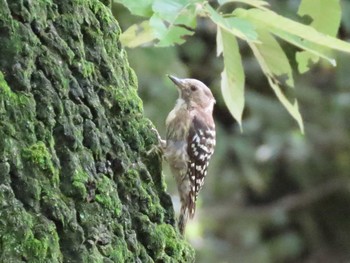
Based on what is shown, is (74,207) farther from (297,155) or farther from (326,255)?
(326,255)

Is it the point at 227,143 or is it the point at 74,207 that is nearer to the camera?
the point at 74,207

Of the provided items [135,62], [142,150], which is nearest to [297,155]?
[135,62]

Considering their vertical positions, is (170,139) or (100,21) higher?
(100,21)

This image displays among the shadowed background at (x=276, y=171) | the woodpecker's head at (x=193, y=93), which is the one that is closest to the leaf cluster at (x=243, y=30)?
the woodpecker's head at (x=193, y=93)

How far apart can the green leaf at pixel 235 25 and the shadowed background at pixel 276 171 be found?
5.25 meters

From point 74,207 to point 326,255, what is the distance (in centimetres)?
879

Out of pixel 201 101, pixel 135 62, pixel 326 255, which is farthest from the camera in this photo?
pixel 326 255

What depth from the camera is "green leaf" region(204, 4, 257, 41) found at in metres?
2.81

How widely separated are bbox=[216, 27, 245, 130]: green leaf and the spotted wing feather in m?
1.56

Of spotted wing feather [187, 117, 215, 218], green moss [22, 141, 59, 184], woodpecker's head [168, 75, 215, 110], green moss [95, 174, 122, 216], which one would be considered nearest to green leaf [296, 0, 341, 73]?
green moss [95, 174, 122, 216]

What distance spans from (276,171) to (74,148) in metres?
8.19

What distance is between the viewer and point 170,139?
497 cm

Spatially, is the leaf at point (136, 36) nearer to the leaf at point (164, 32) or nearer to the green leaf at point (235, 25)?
the leaf at point (164, 32)

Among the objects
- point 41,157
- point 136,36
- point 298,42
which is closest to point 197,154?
point 136,36
